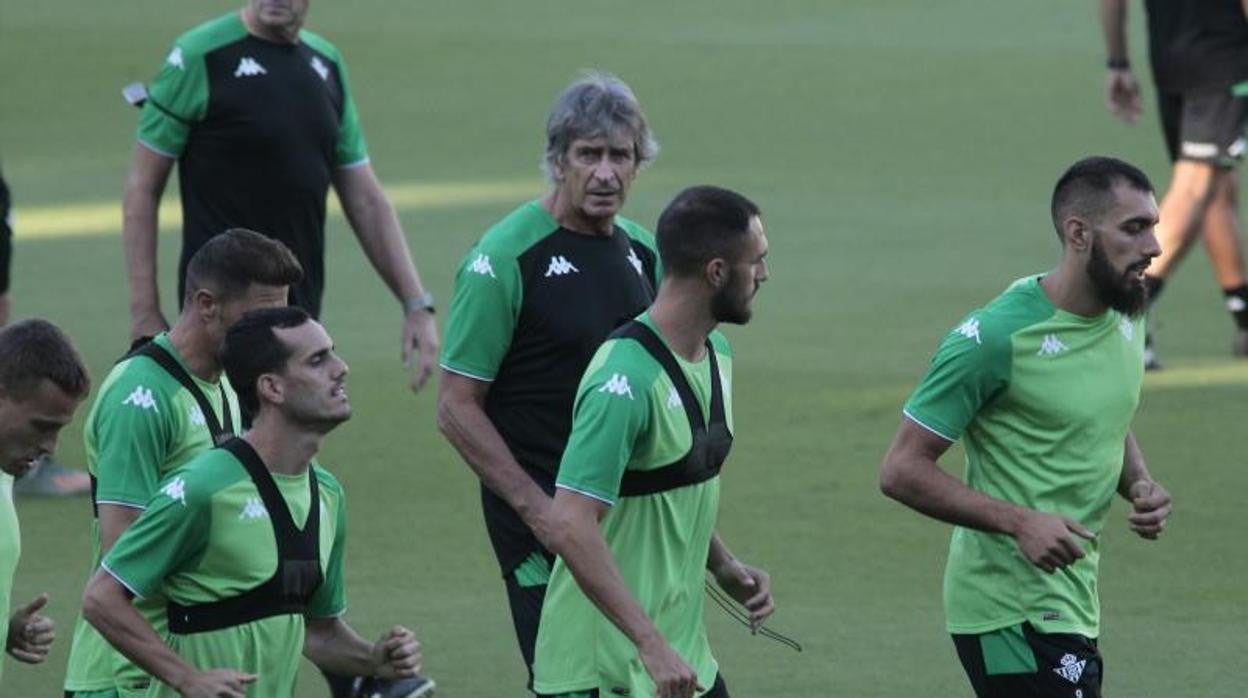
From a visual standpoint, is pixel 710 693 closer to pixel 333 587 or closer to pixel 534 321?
pixel 333 587

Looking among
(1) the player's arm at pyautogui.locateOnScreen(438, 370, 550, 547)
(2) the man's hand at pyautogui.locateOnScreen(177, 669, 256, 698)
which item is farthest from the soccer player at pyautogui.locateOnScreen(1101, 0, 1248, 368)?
(2) the man's hand at pyautogui.locateOnScreen(177, 669, 256, 698)

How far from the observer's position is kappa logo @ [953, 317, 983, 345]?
6.59m

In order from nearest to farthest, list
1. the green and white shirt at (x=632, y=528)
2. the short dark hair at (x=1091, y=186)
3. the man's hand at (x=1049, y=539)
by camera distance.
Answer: the green and white shirt at (x=632, y=528) < the man's hand at (x=1049, y=539) < the short dark hair at (x=1091, y=186)

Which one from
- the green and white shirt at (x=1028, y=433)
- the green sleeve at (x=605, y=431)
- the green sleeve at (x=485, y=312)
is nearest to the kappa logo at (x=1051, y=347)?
the green and white shirt at (x=1028, y=433)

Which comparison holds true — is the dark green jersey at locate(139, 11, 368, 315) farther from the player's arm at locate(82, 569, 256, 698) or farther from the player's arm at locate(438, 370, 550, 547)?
the player's arm at locate(82, 569, 256, 698)

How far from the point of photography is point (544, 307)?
23.1 ft

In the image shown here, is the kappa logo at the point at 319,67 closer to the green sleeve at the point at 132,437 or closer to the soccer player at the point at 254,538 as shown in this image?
the green sleeve at the point at 132,437

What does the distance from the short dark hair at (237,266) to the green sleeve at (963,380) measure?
1632mm

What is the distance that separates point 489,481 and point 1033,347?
1427 millimetres

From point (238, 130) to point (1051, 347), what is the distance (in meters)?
3.42

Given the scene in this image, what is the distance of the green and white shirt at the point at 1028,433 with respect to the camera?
6.57 m

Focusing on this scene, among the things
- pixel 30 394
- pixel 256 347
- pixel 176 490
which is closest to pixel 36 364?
pixel 30 394

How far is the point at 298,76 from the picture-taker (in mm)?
9070

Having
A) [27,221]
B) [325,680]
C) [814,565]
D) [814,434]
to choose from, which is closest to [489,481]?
[325,680]
